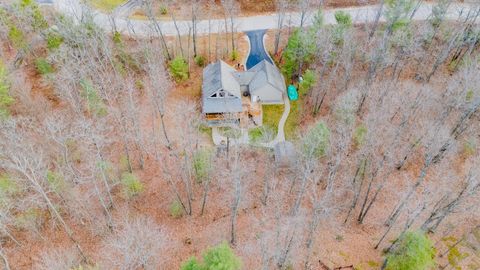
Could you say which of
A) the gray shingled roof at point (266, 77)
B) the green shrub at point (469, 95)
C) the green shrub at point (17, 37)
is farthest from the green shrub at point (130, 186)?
the green shrub at point (469, 95)

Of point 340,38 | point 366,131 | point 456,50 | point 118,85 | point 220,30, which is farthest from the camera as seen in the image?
point 220,30

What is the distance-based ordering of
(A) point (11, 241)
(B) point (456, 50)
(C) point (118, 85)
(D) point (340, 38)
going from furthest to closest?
(B) point (456, 50) < (D) point (340, 38) < (C) point (118, 85) < (A) point (11, 241)

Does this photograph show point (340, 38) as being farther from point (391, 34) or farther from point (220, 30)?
point (220, 30)

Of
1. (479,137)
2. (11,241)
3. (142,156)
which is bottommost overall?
(11,241)

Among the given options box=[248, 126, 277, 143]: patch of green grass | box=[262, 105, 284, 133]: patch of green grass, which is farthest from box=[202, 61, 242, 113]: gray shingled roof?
box=[262, 105, 284, 133]: patch of green grass

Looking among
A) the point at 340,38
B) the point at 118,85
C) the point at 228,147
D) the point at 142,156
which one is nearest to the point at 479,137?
the point at 340,38

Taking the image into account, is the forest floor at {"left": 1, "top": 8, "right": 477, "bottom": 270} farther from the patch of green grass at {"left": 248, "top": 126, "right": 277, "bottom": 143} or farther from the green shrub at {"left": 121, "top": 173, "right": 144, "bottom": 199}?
the patch of green grass at {"left": 248, "top": 126, "right": 277, "bottom": 143}
